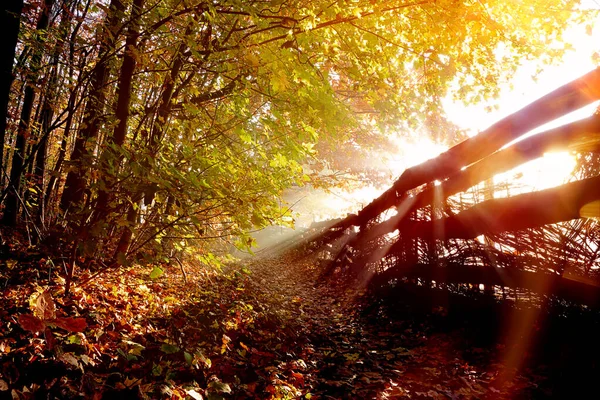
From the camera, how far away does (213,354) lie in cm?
354

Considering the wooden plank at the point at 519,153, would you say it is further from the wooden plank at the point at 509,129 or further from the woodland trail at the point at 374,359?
the woodland trail at the point at 374,359

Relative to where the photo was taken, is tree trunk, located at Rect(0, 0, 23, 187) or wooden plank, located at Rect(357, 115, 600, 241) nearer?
tree trunk, located at Rect(0, 0, 23, 187)

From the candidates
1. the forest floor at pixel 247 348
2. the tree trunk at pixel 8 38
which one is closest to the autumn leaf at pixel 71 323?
the forest floor at pixel 247 348

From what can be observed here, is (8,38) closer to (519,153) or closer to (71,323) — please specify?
(71,323)

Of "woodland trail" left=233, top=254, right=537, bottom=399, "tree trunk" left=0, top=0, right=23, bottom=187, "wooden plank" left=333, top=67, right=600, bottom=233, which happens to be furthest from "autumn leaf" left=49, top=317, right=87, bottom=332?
"wooden plank" left=333, top=67, right=600, bottom=233

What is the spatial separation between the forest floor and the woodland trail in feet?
0.06

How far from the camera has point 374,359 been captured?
4117 mm

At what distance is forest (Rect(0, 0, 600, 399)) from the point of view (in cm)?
301

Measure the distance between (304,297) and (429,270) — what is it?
331cm

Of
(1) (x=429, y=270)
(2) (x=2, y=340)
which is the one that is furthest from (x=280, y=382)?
(1) (x=429, y=270)

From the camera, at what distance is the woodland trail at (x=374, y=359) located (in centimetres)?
323

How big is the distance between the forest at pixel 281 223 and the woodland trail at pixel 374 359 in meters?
0.03

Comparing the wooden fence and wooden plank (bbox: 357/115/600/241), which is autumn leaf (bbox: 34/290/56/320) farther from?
wooden plank (bbox: 357/115/600/241)

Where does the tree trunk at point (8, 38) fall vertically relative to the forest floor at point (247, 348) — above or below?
above
